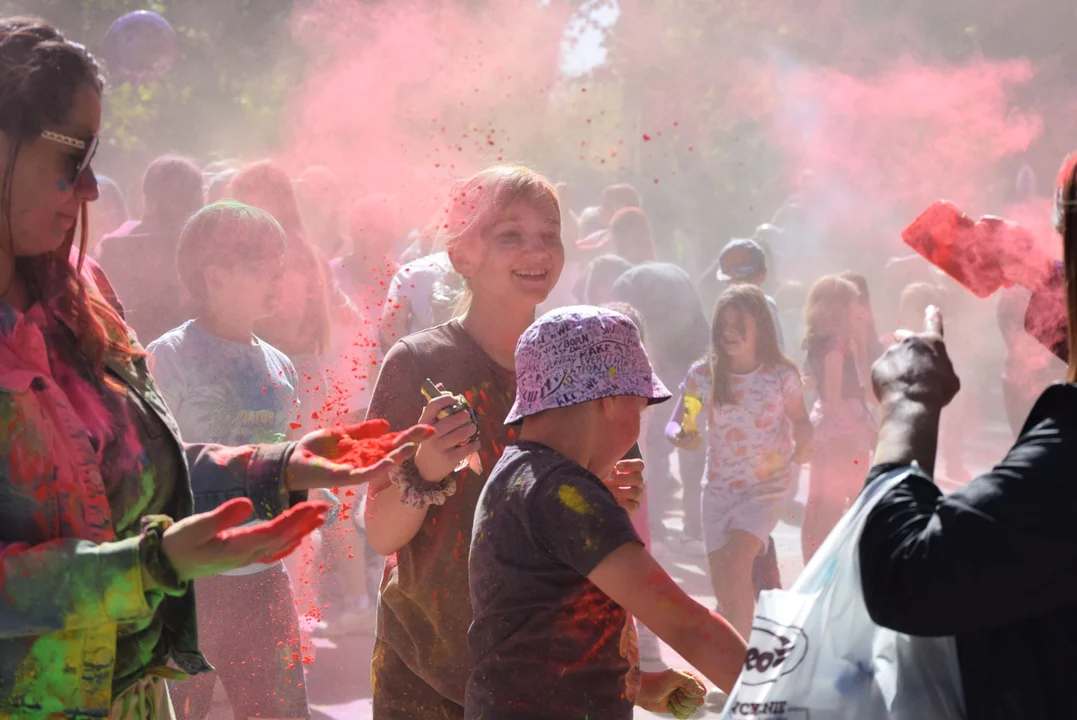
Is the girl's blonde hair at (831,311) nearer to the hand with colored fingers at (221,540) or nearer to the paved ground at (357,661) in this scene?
the paved ground at (357,661)

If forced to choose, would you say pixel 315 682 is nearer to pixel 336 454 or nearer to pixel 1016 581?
pixel 336 454

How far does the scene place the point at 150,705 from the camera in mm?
1983

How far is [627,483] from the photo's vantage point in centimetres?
272

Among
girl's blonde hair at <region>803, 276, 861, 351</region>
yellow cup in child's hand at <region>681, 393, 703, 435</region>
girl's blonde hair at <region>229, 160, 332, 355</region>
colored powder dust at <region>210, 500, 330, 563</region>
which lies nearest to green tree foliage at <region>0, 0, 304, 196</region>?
girl's blonde hair at <region>229, 160, 332, 355</region>

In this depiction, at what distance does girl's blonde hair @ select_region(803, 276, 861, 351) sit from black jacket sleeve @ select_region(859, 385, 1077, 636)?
17.4 feet

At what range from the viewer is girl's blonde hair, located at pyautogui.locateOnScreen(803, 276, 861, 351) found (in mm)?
6750

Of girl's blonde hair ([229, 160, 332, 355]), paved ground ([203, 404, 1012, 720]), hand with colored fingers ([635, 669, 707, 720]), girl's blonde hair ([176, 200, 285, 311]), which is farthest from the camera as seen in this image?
girl's blonde hair ([229, 160, 332, 355])

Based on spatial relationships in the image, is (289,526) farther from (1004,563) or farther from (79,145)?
(1004,563)

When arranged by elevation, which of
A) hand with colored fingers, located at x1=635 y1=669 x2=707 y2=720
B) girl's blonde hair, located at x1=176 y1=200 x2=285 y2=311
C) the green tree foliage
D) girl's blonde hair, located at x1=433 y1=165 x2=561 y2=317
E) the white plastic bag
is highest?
the green tree foliage

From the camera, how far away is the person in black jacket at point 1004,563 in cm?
145

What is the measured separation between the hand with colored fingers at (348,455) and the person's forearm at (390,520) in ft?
1.73

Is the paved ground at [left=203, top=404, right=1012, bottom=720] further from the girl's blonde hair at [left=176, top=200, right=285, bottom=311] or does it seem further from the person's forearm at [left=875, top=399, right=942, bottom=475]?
the person's forearm at [left=875, top=399, right=942, bottom=475]

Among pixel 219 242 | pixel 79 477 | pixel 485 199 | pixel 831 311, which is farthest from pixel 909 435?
pixel 831 311

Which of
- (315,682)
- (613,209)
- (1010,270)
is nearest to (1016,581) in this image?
(1010,270)
